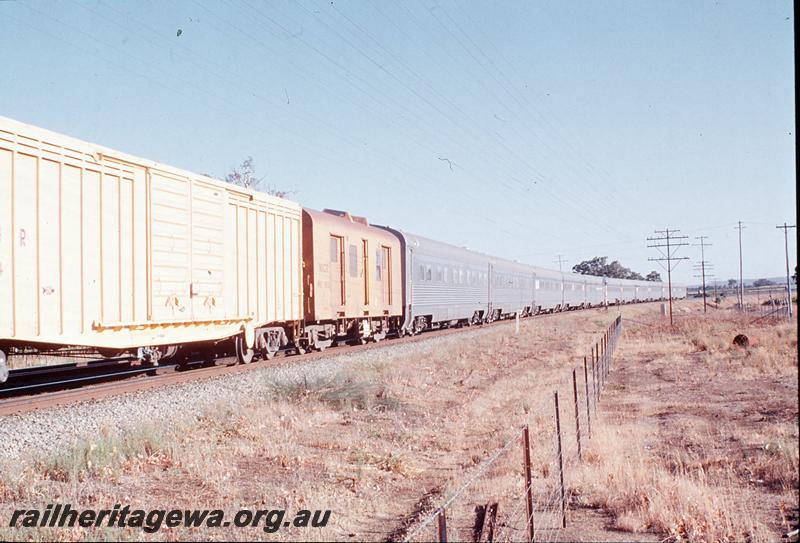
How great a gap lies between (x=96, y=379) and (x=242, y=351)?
3173 mm

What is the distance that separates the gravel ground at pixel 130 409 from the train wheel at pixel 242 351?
38.1 inches

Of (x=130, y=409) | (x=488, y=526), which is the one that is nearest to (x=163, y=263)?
(x=130, y=409)

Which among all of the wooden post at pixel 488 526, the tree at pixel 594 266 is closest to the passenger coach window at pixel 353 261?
the wooden post at pixel 488 526

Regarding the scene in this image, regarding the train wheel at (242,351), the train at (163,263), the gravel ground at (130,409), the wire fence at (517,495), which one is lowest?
the wire fence at (517,495)

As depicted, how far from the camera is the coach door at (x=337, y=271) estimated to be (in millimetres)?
18658

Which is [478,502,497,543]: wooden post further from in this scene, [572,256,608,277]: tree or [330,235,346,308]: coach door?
[572,256,608,277]: tree

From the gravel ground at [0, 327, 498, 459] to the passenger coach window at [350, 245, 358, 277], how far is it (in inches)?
188

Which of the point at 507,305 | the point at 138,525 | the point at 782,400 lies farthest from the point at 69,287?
the point at 507,305

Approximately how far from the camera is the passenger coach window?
65.6 ft

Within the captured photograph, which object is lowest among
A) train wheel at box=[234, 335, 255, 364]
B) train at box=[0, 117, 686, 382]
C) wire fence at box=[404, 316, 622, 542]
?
wire fence at box=[404, 316, 622, 542]

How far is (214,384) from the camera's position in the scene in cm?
1261

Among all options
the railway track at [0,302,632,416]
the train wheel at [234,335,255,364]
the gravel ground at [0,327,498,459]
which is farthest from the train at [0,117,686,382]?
the gravel ground at [0,327,498,459]

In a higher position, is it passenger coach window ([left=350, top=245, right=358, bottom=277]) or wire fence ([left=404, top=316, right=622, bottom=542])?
passenger coach window ([left=350, top=245, right=358, bottom=277])

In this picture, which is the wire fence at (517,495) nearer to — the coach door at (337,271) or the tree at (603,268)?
the coach door at (337,271)
